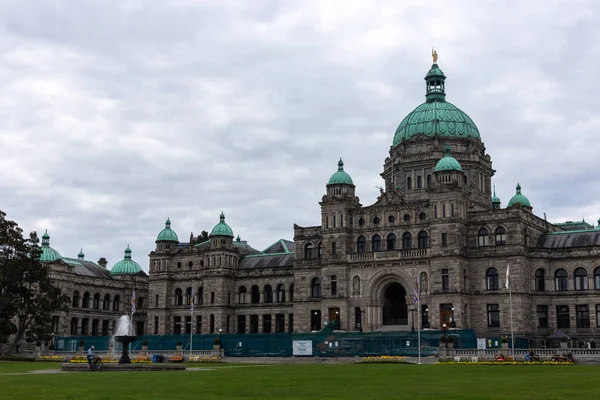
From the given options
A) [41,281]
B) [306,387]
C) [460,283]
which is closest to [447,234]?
[460,283]

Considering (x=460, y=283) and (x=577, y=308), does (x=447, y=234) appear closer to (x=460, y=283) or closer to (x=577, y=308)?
(x=460, y=283)

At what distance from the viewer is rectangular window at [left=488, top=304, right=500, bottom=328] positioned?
9562 centimetres

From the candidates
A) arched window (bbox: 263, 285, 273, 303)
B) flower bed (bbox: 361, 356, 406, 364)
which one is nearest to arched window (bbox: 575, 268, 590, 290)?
flower bed (bbox: 361, 356, 406, 364)

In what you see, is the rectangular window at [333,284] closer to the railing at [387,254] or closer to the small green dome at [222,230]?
the railing at [387,254]

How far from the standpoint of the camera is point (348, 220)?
10488cm

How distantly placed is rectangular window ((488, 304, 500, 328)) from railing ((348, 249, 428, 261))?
10.1m

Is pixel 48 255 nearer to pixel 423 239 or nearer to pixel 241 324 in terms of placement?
pixel 241 324

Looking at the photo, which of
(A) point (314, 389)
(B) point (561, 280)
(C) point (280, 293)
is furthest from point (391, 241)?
(A) point (314, 389)

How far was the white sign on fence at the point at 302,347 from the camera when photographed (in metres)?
85.6

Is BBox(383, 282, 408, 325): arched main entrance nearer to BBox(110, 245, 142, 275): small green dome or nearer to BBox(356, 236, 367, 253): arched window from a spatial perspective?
BBox(356, 236, 367, 253): arched window

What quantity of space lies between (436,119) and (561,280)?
29.8m

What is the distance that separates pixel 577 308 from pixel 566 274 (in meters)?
4.20

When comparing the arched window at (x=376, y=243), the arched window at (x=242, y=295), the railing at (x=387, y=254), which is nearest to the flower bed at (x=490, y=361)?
the railing at (x=387, y=254)

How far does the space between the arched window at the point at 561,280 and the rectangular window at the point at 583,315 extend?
2.81m
